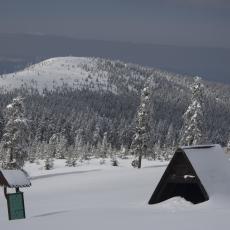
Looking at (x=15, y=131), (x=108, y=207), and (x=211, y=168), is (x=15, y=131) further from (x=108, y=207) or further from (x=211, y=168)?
(x=211, y=168)

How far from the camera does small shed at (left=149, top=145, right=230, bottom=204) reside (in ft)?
82.7

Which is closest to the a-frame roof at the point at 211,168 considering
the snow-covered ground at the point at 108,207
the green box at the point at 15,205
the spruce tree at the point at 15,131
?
the snow-covered ground at the point at 108,207

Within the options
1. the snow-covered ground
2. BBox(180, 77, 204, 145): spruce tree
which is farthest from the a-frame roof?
BBox(180, 77, 204, 145): spruce tree

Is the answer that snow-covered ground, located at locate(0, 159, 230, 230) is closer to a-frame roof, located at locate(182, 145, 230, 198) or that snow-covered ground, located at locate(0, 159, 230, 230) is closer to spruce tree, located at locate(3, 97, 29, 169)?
a-frame roof, located at locate(182, 145, 230, 198)

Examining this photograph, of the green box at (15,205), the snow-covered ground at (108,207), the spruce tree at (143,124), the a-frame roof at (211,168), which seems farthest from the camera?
the spruce tree at (143,124)

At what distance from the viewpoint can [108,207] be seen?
2775 cm

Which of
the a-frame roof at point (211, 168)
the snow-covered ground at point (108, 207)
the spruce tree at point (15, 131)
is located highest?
the spruce tree at point (15, 131)

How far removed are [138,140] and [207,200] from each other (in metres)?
44.2

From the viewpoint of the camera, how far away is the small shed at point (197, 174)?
82.7ft

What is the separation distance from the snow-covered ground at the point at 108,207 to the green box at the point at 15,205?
18.4 inches

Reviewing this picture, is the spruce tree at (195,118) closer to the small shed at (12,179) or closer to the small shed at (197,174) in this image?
the small shed at (197,174)

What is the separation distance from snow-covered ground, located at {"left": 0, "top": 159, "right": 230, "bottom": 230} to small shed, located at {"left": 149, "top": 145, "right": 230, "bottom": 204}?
884 millimetres

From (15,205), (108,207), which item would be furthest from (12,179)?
(108,207)

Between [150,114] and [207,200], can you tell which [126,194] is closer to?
[207,200]
